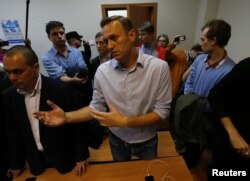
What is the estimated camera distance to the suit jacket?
1189 millimetres

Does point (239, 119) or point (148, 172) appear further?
point (239, 119)

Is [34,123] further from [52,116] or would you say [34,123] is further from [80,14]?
[80,14]

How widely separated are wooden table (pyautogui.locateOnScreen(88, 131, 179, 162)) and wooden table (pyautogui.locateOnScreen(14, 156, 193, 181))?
814 millimetres

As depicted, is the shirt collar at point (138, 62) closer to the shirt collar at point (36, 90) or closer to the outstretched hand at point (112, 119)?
the outstretched hand at point (112, 119)

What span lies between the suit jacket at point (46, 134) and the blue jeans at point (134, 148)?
9.7 inches

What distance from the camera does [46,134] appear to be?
→ 119 cm

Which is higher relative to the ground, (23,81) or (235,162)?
(23,81)

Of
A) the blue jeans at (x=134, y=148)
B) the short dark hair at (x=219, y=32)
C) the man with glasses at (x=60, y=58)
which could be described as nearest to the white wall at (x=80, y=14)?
the man with glasses at (x=60, y=58)

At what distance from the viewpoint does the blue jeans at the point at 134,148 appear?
1.37 metres

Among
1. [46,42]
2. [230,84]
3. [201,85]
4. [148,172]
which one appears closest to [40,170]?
[148,172]

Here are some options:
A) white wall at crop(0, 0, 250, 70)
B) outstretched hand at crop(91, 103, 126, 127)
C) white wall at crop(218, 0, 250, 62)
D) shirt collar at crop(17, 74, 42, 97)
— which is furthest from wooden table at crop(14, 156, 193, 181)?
white wall at crop(0, 0, 250, 70)

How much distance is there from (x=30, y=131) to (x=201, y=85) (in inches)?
55.7

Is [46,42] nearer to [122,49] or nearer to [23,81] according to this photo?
[23,81]

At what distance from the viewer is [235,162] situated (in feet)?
4.44
